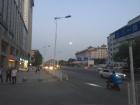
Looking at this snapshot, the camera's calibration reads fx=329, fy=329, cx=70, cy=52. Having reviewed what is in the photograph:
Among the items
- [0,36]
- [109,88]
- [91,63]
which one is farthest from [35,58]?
[109,88]

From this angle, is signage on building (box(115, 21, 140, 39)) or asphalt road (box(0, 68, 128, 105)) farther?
asphalt road (box(0, 68, 128, 105))

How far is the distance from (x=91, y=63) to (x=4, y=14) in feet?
337

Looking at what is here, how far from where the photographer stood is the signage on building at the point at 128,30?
6.31 m

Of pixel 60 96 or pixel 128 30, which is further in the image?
pixel 60 96

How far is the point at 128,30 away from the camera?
6.77m

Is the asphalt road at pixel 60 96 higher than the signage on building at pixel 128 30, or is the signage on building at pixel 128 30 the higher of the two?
the signage on building at pixel 128 30

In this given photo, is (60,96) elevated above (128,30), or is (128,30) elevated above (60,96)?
(128,30)

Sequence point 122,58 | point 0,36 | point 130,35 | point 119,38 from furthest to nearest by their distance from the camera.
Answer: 1. point 122,58
2. point 0,36
3. point 119,38
4. point 130,35

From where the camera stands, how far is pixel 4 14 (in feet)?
208

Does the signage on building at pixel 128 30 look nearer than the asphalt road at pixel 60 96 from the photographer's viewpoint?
Yes

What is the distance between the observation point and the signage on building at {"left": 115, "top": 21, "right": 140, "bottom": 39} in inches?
248

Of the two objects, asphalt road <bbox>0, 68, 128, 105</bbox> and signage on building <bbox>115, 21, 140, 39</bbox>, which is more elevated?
signage on building <bbox>115, 21, 140, 39</bbox>

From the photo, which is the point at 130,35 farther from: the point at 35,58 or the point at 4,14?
the point at 35,58

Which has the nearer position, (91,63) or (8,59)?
(8,59)
